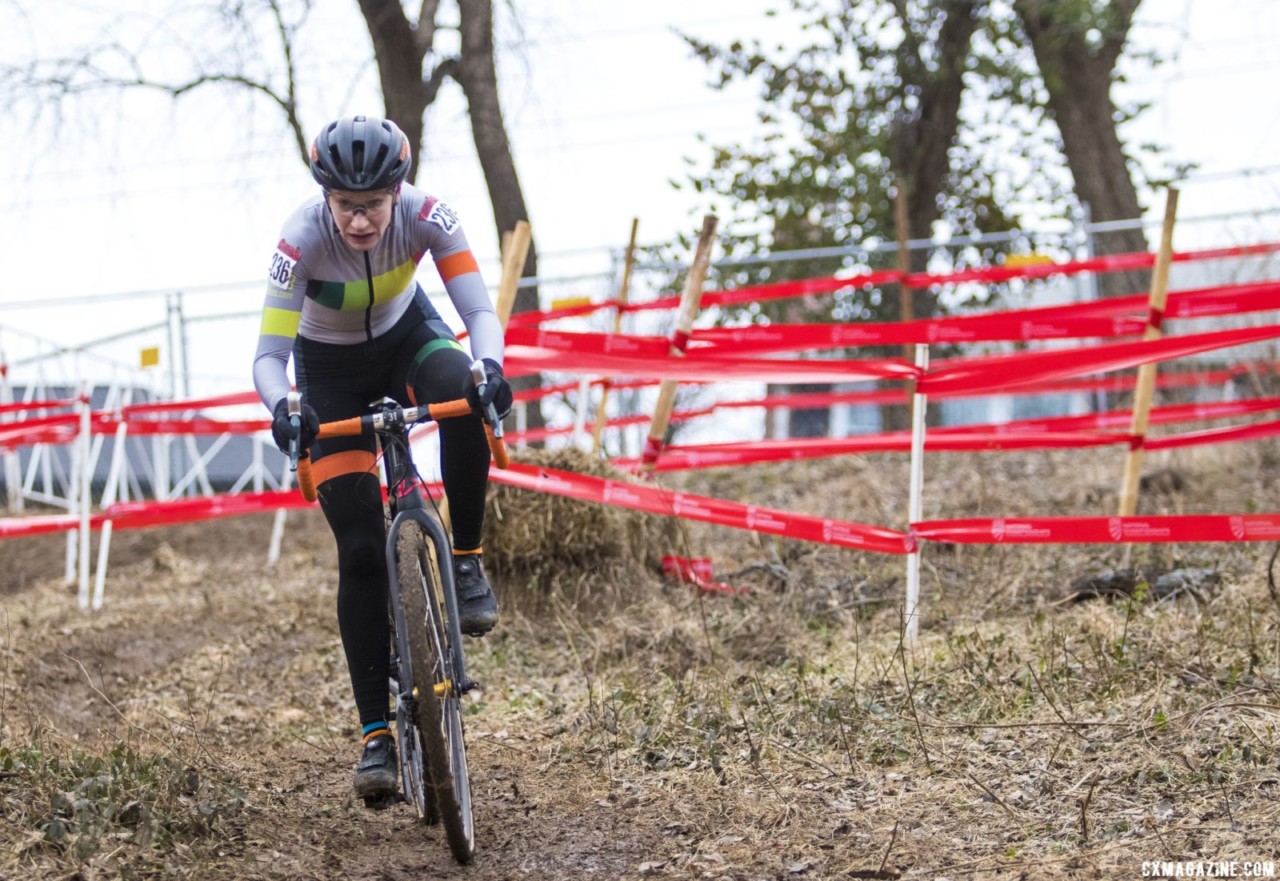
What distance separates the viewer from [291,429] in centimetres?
340

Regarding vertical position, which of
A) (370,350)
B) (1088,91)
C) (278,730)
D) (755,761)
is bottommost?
(278,730)

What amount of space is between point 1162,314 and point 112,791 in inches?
203

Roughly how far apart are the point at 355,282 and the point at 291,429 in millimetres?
765

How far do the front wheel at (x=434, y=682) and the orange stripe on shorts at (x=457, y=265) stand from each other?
35.2 inches

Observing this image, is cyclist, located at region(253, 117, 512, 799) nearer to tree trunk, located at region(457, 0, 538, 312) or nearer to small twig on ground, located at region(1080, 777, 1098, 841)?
small twig on ground, located at region(1080, 777, 1098, 841)

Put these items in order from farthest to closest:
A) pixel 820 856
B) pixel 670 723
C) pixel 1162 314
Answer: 1. pixel 1162 314
2. pixel 670 723
3. pixel 820 856

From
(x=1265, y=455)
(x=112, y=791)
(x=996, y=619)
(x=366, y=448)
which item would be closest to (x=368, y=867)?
(x=112, y=791)

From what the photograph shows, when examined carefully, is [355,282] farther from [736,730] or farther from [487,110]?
[487,110]

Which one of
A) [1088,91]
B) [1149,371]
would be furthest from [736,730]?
[1088,91]

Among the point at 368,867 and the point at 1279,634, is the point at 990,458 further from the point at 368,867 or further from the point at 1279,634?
the point at 368,867

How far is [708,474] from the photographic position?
12703 mm

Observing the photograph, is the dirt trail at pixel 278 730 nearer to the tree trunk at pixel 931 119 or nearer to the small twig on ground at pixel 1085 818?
the small twig on ground at pixel 1085 818

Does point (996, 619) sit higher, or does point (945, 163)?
point (945, 163)

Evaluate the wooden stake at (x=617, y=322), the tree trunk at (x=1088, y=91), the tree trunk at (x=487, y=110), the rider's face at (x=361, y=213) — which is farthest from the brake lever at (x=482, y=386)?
the tree trunk at (x=1088, y=91)
